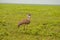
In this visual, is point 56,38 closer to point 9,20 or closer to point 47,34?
point 47,34

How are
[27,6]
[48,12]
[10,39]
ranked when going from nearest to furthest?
1. [10,39]
2. [48,12]
3. [27,6]

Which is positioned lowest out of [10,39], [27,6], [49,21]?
[10,39]

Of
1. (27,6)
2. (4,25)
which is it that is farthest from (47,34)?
(27,6)

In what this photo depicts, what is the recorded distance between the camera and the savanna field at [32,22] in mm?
1355

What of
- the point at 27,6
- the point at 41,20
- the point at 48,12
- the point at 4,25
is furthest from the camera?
the point at 27,6

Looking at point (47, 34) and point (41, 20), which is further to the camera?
point (41, 20)

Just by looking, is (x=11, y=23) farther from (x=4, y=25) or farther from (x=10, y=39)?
(x=10, y=39)

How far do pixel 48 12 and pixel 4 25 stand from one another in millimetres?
610

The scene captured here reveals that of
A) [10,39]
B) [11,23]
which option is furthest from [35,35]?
[11,23]

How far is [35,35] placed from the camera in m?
1.37

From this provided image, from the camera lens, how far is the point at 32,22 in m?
1.58

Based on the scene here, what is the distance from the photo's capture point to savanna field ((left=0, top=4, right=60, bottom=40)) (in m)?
1.36

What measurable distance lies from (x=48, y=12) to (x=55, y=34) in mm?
498

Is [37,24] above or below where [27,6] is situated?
below
